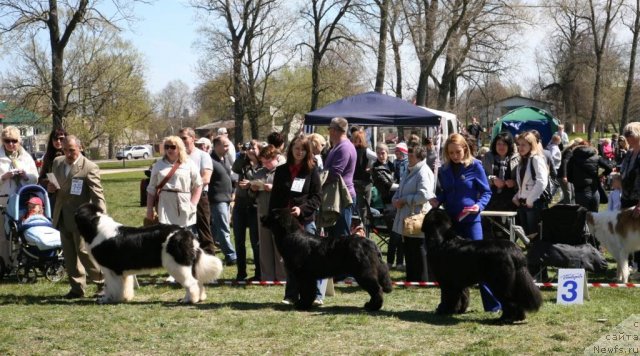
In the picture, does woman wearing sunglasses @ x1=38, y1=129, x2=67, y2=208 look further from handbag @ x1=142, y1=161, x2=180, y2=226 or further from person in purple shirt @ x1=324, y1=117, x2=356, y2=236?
person in purple shirt @ x1=324, y1=117, x2=356, y2=236

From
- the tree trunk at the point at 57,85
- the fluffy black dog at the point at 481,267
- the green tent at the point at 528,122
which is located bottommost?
the fluffy black dog at the point at 481,267

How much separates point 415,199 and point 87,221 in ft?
11.2

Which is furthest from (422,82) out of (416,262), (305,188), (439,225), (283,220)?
(439,225)

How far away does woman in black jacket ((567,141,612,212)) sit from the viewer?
10.6 meters

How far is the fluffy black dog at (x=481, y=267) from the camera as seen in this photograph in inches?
227

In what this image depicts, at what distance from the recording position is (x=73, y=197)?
7520 mm

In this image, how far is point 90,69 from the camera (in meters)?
30.6

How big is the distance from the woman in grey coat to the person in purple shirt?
613 mm

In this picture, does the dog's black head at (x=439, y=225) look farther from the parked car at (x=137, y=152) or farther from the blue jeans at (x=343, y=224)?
the parked car at (x=137, y=152)

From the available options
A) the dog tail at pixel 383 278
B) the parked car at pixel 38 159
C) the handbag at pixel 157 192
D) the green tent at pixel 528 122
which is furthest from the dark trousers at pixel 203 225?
the green tent at pixel 528 122

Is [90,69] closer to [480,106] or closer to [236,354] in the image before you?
[236,354]

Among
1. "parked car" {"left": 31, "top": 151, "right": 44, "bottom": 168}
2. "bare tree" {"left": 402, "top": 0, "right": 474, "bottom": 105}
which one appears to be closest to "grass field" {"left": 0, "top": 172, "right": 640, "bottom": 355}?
"parked car" {"left": 31, "top": 151, "right": 44, "bottom": 168}

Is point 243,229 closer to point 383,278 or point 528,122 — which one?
point 383,278

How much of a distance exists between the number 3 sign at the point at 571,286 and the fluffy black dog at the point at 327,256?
168cm
